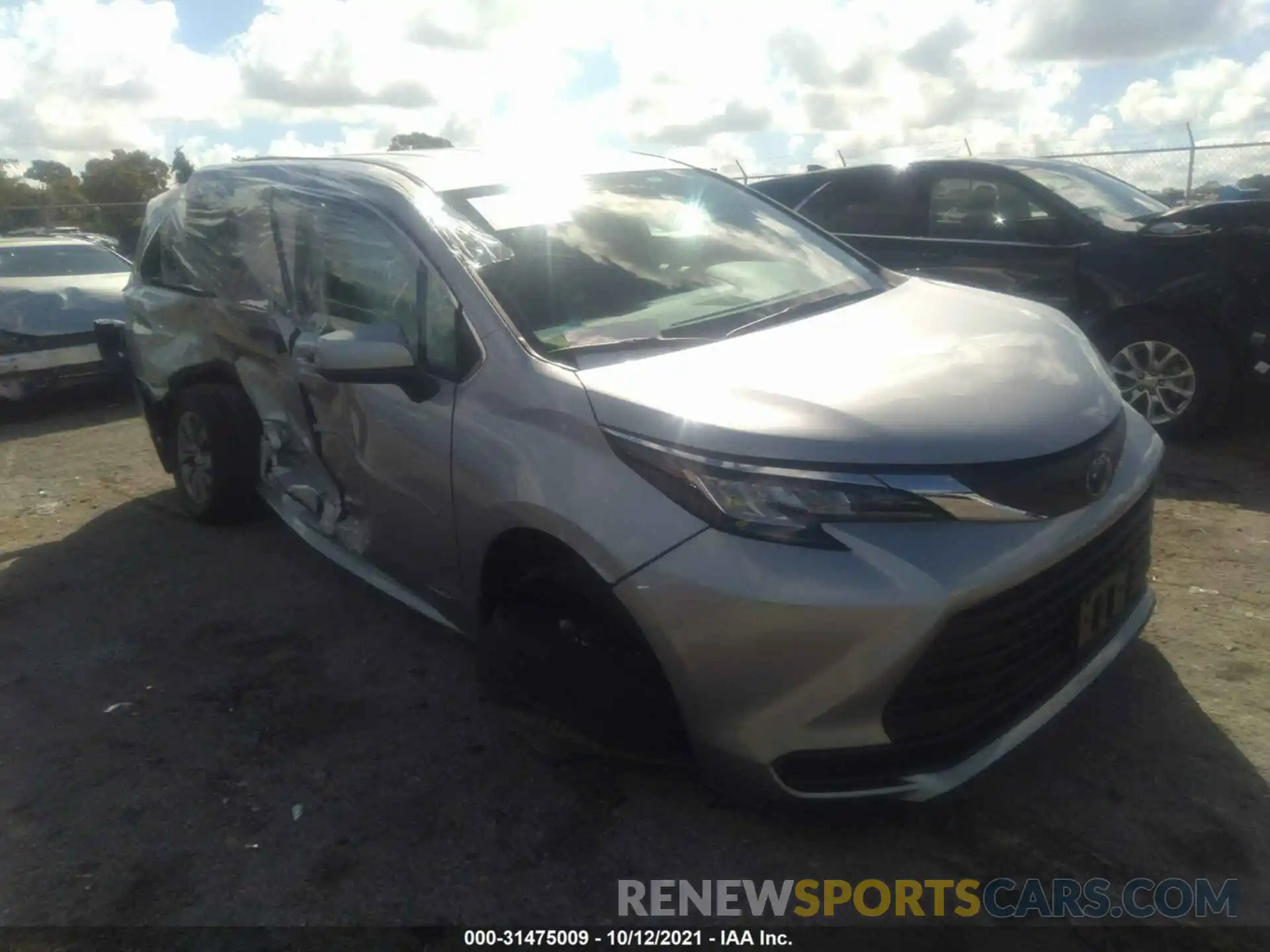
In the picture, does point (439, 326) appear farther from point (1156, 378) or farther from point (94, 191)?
point (94, 191)

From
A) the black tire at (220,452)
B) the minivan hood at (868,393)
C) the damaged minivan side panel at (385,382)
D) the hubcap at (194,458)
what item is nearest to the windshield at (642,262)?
the damaged minivan side panel at (385,382)

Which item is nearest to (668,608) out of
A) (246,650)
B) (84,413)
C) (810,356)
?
(810,356)

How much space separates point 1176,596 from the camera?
385cm

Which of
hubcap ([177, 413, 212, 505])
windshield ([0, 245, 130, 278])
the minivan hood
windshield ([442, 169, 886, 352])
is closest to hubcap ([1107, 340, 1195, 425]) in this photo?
windshield ([442, 169, 886, 352])

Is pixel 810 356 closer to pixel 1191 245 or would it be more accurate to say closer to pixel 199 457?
pixel 199 457

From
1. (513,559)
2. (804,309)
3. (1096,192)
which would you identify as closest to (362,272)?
(513,559)

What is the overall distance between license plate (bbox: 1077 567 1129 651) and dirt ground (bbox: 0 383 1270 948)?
209mm

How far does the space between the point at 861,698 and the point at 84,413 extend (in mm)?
8260

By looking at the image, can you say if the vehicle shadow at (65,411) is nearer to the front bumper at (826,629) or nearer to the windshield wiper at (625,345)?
the windshield wiper at (625,345)

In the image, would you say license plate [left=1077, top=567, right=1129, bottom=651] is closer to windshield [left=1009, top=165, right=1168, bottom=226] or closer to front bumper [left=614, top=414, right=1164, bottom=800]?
front bumper [left=614, top=414, right=1164, bottom=800]

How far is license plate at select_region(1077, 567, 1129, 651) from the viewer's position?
2.57 m

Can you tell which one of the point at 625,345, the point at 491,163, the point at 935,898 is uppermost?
the point at 491,163

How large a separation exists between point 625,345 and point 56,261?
28.2 ft

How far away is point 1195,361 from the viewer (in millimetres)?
5539
